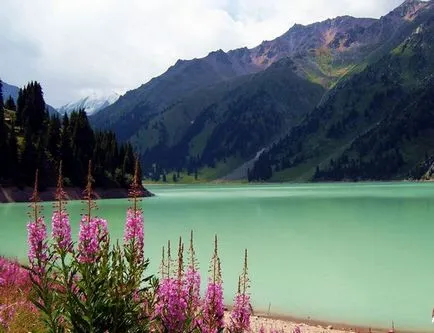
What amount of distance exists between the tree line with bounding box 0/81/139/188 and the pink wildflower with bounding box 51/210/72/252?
407 feet

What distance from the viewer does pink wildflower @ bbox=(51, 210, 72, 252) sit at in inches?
362

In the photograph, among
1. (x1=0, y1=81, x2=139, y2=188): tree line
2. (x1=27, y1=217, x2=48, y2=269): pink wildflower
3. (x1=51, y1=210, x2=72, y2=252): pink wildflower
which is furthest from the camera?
(x1=0, y1=81, x2=139, y2=188): tree line

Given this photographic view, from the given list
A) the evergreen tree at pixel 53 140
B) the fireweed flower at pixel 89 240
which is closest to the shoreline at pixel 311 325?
the fireweed flower at pixel 89 240

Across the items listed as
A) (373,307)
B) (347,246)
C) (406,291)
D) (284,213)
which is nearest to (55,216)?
(373,307)

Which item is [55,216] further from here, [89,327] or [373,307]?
[373,307]

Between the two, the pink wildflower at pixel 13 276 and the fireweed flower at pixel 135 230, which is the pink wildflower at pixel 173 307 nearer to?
the fireweed flower at pixel 135 230

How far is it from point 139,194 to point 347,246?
144 feet

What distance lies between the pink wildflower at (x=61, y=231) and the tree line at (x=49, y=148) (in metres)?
124

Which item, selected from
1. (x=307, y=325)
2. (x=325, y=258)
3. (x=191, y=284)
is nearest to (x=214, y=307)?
(x=191, y=284)

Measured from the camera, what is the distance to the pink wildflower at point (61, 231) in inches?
362

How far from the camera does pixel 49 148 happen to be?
477 ft

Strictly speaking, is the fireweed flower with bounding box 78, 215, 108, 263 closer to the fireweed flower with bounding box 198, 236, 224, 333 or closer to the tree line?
the fireweed flower with bounding box 198, 236, 224, 333

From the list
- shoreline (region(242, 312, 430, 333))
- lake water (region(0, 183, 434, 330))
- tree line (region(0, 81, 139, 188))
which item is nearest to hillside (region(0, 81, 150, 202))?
tree line (region(0, 81, 139, 188))

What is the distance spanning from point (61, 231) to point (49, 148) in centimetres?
14349
